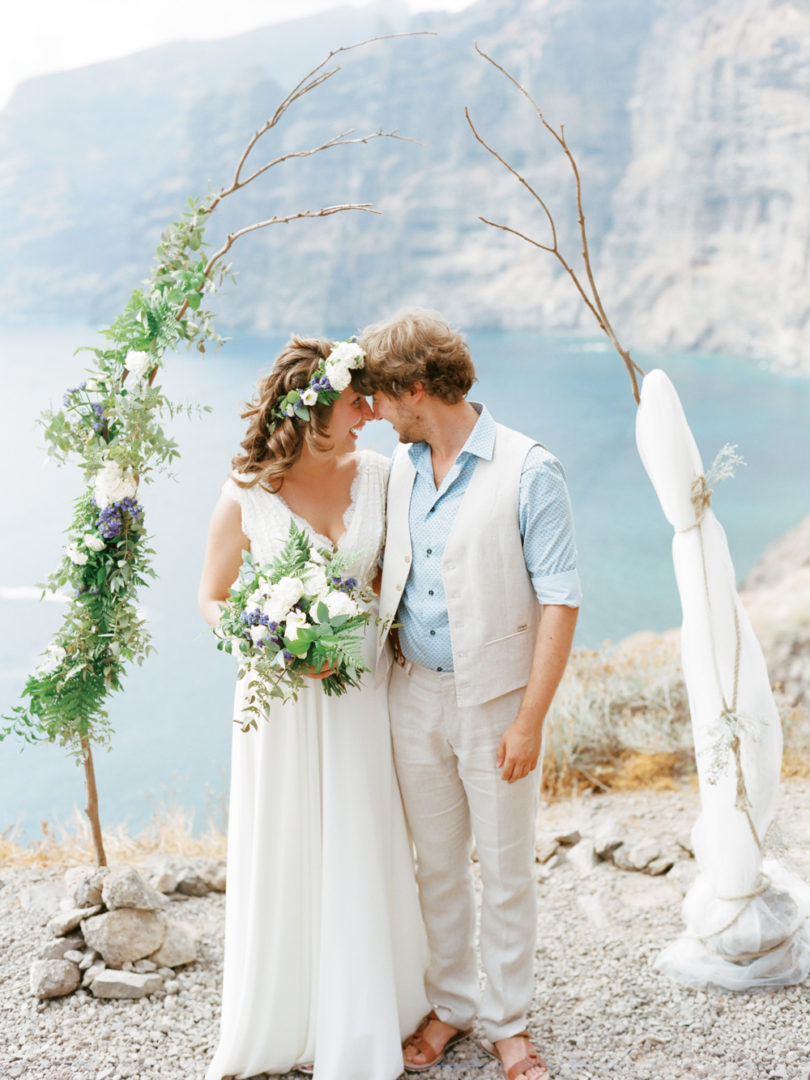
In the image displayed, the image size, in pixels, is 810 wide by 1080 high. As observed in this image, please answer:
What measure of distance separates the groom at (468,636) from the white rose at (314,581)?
0.88ft

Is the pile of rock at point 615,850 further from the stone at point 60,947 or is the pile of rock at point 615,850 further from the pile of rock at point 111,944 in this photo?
the stone at point 60,947

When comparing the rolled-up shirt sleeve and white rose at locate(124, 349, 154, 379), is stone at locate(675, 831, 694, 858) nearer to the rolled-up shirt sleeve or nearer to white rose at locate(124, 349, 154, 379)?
the rolled-up shirt sleeve

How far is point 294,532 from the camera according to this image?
2.35 m

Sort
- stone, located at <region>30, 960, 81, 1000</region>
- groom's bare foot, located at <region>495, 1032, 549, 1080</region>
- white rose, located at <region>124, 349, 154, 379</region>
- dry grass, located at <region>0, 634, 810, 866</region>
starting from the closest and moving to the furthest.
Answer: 1. groom's bare foot, located at <region>495, 1032, 549, 1080</region>
2. white rose, located at <region>124, 349, 154, 379</region>
3. stone, located at <region>30, 960, 81, 1000</region>
4. dry grass, located at <region>0, 634, 810, 866</region>

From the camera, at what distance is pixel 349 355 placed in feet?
7.75

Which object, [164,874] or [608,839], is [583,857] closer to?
[608,839]

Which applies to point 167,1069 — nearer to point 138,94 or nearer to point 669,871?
point 669,871

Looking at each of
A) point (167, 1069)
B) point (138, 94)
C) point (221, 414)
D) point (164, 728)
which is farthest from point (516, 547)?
point (138, 94)

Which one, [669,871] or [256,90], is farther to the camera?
[256,90]

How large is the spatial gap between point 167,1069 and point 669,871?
209cm

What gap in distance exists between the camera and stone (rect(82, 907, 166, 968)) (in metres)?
3.08

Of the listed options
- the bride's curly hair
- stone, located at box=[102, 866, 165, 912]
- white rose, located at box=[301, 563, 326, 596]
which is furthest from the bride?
stone, located at box=[102, 866, 165, 912]

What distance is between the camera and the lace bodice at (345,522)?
8.27 ft

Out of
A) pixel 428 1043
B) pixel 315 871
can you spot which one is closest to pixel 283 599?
pixel 315 871
